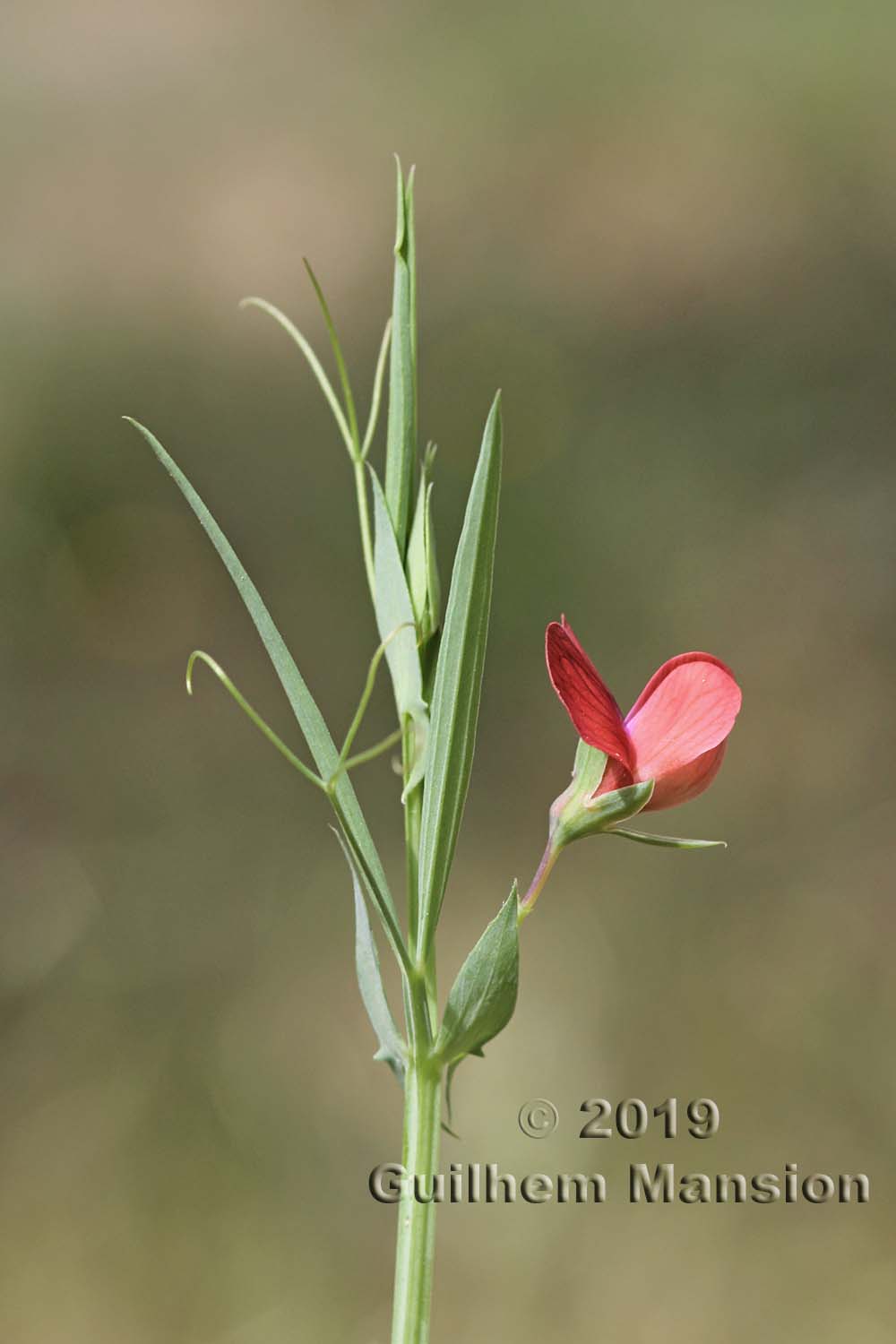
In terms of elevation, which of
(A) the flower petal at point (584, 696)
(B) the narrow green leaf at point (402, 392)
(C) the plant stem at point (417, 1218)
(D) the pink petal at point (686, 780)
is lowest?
(C) the plant stem at point (417, 1218)

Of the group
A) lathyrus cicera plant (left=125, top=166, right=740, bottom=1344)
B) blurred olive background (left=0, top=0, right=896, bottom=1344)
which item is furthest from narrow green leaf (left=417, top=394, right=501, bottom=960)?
blurred olive background (left=0, top=0, right=896, bottom=1344)

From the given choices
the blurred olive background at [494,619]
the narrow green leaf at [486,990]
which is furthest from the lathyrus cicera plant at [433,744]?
the blurred olive background at [494,619]

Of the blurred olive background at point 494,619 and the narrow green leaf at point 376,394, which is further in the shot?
the blurred olive background at point 494,619

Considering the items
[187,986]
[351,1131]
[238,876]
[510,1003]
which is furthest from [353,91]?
[510,1003]

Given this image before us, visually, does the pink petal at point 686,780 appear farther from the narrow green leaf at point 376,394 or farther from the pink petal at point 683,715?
the narrow green leaf at point 376,394

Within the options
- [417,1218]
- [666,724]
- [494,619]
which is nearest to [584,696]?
[666,724]

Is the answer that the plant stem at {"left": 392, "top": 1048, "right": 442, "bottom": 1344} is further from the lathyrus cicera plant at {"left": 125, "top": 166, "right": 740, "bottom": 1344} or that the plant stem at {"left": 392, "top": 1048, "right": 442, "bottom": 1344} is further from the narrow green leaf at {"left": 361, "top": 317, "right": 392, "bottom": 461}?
the narrow green leaf at {"left": 361, "top": 317, "right": 392, "bottom": 461}

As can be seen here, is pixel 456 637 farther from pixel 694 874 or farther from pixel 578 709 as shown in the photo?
pixel 694 874
